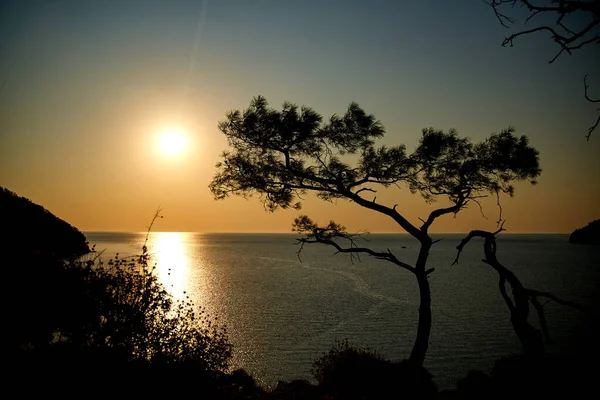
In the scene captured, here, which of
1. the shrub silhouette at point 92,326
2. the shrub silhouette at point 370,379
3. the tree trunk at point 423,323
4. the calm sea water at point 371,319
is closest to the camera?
the shrub silhouette at point 92,326

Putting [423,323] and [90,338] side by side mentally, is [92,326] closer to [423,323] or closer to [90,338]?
[90,338]

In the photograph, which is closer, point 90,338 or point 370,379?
point 90,338

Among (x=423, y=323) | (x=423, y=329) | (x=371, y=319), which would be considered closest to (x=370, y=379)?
(x=423, y=329)

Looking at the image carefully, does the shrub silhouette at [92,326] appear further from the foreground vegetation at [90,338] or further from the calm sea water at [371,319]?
the calm sea water at [371,319]

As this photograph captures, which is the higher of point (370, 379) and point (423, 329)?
point (423, 329)

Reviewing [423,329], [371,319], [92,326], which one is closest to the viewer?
[92,326]

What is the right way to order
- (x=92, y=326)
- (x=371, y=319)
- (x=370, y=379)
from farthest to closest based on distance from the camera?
1. (x=371, y=319)
2. (x=370, y=379)
3. (x=92, y=326)

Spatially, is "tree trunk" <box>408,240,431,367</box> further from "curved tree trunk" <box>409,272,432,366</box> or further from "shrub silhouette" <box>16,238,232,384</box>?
"shrub silhouette" <box>16,238,232,384</box>

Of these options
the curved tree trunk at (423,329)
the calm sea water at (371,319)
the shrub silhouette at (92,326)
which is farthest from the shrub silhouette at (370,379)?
the calm sea water at (371,319)

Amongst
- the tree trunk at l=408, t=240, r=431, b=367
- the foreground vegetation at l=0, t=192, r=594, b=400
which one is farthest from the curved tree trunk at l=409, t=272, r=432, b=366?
the foreground vegetation at l=0, t=192, r=594, b=400

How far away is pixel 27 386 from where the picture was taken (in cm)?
797

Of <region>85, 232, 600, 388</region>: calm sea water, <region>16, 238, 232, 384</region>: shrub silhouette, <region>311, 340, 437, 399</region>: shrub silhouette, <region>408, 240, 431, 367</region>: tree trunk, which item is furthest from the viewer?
<region>85, 232, 600, 388</region>: calm sea water

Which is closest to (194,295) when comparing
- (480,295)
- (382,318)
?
(382,318)

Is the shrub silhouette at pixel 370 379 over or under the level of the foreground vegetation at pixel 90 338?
under
